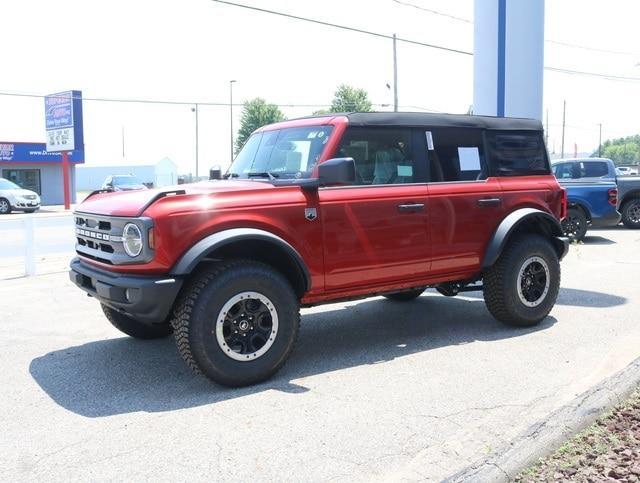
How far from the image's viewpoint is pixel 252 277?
4.67 meters

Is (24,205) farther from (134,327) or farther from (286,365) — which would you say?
(286,365)

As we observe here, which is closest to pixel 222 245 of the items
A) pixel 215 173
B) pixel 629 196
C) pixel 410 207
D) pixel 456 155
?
pixel 410 207

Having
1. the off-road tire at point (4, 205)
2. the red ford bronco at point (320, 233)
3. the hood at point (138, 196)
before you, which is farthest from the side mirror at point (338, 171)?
the off-road tire at point (4, 205)

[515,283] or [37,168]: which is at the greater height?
[37,168]

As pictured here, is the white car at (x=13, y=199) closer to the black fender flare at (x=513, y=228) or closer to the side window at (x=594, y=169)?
the side window at (x=594, y=169)

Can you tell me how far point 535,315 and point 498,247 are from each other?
90cm

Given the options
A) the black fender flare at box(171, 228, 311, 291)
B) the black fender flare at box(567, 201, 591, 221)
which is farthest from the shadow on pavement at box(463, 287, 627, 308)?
the black fender flare at box(567, 201, 591, 221)

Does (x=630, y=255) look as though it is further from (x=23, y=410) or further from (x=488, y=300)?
(x=23, y=410)

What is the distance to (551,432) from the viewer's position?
11.6 feet

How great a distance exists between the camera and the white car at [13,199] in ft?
102

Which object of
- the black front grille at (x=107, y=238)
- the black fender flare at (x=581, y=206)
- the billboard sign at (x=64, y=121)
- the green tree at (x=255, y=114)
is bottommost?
the black fender flare at (x=581, y=206)

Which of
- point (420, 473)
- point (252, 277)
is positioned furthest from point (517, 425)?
point (252, 277)

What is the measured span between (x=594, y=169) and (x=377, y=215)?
12195 mm

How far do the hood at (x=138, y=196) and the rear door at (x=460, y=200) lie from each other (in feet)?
5.47
